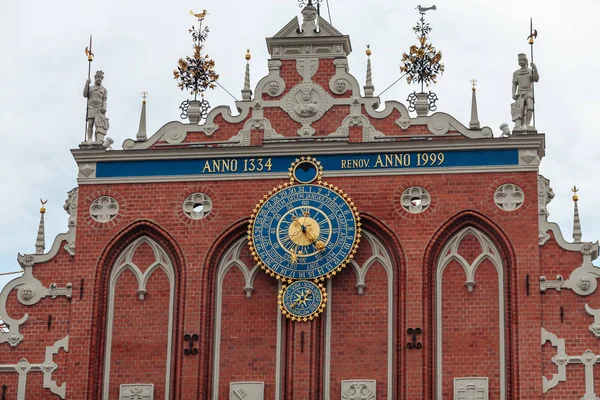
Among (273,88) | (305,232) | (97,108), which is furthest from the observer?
(97,108)

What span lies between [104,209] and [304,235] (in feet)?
12.1

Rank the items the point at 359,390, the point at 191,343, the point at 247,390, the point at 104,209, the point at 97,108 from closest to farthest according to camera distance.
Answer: the point at 359,390, the point at 247,390, the point at 191,343, the point at 104,209, the point at 97,108

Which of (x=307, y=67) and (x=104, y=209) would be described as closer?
(x=104, y=209)

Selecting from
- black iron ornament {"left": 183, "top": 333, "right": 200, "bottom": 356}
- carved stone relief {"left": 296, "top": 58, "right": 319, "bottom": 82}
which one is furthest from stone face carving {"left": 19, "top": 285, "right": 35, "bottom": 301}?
carved stone relief {"left": 296, "top": 58, "right": 319, "bottom": 82}

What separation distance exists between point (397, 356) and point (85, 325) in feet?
18.0

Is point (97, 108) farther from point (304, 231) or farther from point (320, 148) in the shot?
point (304, 231)

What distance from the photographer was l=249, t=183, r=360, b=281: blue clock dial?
30688 mm

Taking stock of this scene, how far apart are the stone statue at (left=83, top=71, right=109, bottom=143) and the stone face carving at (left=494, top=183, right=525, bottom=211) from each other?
7.27 meters

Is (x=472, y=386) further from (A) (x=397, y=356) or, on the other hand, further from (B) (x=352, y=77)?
(B) (x=352, y=77)

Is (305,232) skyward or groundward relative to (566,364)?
skyward

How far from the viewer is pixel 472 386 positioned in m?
29.8

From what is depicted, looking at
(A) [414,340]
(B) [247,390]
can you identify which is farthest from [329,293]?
(B) [247,390]

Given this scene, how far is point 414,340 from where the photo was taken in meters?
30.1

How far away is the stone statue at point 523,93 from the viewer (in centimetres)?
3117
